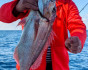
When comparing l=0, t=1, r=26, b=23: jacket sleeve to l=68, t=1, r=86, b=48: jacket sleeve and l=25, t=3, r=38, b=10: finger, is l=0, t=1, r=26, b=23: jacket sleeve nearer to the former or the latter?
l=25, t=3, r=38, b=10: finger

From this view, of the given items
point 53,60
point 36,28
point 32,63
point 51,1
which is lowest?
point 53,60

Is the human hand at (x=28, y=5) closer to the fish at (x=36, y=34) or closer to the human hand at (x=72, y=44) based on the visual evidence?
the fish at (x=36, y=34)

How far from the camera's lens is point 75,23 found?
3.12 meters

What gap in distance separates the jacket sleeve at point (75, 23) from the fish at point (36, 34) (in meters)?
0.66

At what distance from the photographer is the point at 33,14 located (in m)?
2.35

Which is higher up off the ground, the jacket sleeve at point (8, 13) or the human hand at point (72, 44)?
the jacket sleeve at point (8, 13)

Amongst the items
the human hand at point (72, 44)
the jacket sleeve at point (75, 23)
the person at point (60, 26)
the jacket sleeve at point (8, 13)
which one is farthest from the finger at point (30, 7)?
the jacket sleeve at point (75, 23)

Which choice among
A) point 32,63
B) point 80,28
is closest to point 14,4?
point 32,63

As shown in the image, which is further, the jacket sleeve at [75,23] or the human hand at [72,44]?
the jacket sleeve at [75,23]

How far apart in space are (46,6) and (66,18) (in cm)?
107

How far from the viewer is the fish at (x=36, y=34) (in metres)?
2.28

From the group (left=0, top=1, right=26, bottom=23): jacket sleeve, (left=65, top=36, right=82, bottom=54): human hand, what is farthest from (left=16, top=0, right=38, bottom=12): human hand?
(left=65, top=36, right=82, bottom=54): human hand

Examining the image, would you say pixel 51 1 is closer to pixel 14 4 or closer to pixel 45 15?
pixel 45 15

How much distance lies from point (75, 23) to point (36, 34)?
984mm
